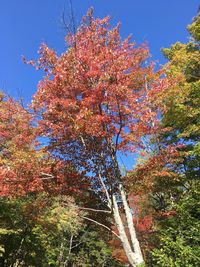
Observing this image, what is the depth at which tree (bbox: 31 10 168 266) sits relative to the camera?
357 inches

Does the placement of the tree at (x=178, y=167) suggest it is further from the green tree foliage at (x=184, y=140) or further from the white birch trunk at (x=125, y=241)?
the white birch trunk at (x=125, y=241)

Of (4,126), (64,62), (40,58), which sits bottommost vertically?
(64,62)

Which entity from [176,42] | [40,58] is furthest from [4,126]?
[176,42]

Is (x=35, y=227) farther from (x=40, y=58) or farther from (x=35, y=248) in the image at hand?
(x=40, y=58)

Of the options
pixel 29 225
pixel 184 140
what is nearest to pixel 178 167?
pixel 184 140

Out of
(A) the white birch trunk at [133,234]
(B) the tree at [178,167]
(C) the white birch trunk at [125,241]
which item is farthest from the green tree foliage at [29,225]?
(B) the tree at [178,167]

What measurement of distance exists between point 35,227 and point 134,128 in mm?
7325

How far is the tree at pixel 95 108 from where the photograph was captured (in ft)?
29.8

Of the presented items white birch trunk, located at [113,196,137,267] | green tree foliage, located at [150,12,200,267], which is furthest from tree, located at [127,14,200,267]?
white birch trunk, located at [113,196,137,267]

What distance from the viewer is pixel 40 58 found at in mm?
10031

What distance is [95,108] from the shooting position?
9438 millimetres

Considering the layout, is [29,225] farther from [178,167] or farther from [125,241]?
[178,167]

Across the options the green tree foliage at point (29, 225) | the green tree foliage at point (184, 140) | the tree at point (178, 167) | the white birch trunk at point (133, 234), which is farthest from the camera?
the green tree foliage at point (29, 225)

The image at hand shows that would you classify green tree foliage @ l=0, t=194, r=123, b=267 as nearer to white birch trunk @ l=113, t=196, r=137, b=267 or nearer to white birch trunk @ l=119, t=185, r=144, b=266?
white birch trunk @ l=113, t=196, r=137, b=267
